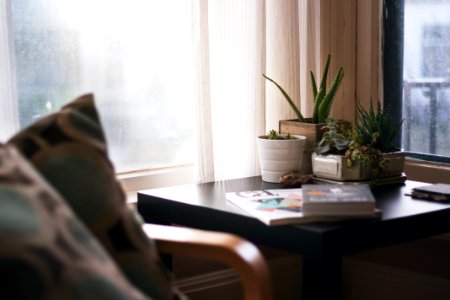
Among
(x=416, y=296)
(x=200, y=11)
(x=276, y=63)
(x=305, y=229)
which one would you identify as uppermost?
(x=200, y=11)

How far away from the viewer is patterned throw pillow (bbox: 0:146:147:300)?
0.84 metres

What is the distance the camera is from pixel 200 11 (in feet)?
7.16

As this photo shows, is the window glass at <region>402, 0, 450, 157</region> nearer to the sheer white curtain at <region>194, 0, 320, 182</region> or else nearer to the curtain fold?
the sheer white curtain at <region>194, 0, 320, 182</region>

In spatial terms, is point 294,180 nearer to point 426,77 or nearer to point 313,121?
point 313,121

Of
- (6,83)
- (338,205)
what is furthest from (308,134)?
(6,83)

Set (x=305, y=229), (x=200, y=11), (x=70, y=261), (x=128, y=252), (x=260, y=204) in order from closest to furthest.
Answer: (x=70, y=261), (x=128, y=252), (x=305, y=229), (x=260, y=204), (x=200, y=11)

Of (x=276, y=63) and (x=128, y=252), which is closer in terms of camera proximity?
(x=128, y=252)

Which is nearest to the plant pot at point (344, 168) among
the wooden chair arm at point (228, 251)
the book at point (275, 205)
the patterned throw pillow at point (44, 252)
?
the book at point (275, 205)

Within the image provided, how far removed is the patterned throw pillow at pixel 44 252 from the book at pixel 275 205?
0.75 meters

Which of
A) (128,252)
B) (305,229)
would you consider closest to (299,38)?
(305,229)

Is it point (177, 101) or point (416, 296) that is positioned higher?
point (177, 101)

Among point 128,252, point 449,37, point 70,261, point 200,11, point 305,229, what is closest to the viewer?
point 70,261

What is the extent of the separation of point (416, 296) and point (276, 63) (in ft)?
3.07

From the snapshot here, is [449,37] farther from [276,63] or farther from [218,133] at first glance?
[218,133]
